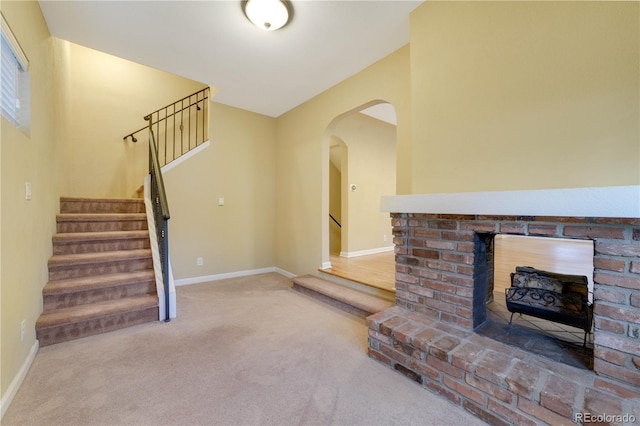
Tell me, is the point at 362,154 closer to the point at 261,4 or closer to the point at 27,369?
the point at 261,4

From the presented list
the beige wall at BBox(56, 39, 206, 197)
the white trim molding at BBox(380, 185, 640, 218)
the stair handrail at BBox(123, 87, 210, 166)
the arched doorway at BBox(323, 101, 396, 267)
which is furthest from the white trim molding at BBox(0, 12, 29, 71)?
the arched doorway at BBox(323, 101, 396, 267)

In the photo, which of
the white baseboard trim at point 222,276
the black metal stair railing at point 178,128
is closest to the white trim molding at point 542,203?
the white baseboard trim at point 222,276

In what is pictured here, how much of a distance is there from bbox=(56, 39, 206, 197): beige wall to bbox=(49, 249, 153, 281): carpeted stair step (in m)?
1.59

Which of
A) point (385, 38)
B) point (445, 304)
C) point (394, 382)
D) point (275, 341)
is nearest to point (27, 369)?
point (275, 341)

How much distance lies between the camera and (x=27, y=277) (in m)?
1.93

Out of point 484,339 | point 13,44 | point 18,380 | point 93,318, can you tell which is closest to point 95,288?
point 93,318

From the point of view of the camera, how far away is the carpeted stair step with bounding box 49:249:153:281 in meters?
2.58

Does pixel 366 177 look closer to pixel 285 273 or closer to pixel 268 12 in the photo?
pixel 285 273

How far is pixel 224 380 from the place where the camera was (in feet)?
5.72

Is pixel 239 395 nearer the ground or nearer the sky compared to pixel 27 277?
nearer the ground

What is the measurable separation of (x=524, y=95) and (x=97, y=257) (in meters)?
4.02

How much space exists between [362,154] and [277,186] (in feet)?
5.70

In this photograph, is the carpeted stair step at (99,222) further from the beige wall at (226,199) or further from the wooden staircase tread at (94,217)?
the beige wall at (226,199)

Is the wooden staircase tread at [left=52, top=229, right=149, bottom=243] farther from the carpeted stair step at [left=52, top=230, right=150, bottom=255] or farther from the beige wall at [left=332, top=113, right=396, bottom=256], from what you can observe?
the beige wall at [left=332, top=113, right=396, bottom=256]
